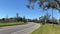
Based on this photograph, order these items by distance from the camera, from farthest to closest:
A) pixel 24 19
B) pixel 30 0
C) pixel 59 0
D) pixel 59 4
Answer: pixel 24 19, pixel 30 0, pixel 59 4, pixel 59 0

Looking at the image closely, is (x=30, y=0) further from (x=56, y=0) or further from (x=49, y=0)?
(x=56, y=0)

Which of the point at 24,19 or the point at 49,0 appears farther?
the point at 24,19

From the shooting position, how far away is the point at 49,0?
91.7 ft

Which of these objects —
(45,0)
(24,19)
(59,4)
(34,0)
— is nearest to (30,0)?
(34,0)

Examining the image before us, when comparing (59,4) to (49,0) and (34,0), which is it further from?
(34,0)

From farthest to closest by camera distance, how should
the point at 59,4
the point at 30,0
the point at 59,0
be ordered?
the point at 30,0, the point at 59,4, the point at 59,0

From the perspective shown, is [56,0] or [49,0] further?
[49,0]

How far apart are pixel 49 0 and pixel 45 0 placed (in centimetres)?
76

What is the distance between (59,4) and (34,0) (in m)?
4.44

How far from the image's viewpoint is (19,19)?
137 meters

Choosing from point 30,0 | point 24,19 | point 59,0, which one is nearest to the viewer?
point 59,0

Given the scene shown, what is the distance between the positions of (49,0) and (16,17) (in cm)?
11005

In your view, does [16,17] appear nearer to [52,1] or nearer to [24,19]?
[24,19]

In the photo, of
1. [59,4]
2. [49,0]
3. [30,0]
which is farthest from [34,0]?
[59,4]
